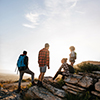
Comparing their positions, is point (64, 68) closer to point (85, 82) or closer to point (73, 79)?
point (73, 79)

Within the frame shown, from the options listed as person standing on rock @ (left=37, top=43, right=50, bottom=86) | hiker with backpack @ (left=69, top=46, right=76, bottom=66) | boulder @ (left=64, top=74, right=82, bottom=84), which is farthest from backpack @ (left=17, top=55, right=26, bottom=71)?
hiker with backpack @ (left=69, top=46, right=76, bottom=66)

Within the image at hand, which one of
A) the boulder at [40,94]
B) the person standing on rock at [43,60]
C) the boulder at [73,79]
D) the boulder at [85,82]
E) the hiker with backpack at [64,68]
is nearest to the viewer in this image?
the boulder at [40,94]

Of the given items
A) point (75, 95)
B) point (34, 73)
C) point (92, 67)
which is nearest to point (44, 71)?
point (34, 73)

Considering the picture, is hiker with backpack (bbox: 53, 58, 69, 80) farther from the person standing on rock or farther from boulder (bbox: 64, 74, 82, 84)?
the person standing on rock

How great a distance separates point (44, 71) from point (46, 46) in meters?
1.71

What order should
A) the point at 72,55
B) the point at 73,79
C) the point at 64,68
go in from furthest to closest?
1. the point at 72,55
2. the point at 64,68
3. the point at 73,79

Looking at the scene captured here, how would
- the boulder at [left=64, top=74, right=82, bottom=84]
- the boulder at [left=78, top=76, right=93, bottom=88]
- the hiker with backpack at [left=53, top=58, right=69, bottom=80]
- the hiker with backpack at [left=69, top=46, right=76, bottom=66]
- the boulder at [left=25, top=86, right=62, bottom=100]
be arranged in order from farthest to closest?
the hiker with backpack at [left=69, top=46, right=76, bottom=66]
the hiker with backpack at [left=53, top=58, right=69, bottom=80]
the boulder at [left=64, top=74, right=82, bottom=84]
the boulder at [left=78, top=76, right=93, bottom=88]
the boulder at [left=25, top=86, right=62, bottom=100]

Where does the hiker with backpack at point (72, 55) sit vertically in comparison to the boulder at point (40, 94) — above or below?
above

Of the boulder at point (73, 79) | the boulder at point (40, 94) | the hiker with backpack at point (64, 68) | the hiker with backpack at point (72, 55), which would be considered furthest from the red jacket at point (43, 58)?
the hiker with backpack at point (72, 55)

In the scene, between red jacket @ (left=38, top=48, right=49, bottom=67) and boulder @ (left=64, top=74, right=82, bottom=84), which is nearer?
red jacket @ (left=38, top=48, right=49, bottom=67)

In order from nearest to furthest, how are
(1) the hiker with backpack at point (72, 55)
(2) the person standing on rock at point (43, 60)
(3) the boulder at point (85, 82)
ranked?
(3) the boulder at point (85, 82) → (2) the person standing on rock at point (43, 60) → (1) the hiker with backpack at point (72, 55)

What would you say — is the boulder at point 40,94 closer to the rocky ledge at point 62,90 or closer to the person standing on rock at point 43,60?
the rocky ledge at point 62,90

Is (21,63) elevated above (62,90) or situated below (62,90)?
above

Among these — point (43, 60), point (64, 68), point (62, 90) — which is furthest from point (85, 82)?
point (43, 60)
